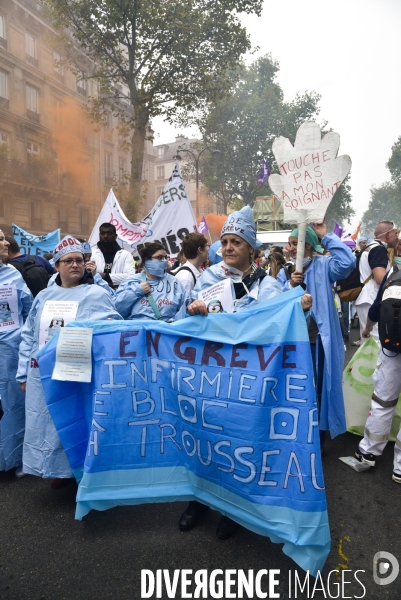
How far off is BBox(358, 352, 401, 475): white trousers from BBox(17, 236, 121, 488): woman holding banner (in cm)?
215

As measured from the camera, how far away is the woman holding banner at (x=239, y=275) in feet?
9.08

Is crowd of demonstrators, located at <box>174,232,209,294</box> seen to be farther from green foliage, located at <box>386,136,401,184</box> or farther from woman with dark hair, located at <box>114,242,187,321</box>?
green foliage, located at <box>386,136,401,184</box>

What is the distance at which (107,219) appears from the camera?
755 centimetres

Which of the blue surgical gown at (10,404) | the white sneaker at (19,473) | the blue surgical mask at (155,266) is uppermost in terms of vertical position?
the blue surgical mask at (155,266)

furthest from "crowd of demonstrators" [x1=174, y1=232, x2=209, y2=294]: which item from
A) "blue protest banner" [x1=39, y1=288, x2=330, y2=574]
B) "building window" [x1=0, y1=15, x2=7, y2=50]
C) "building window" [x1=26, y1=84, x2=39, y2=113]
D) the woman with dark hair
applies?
"building window" [x1=26, y1=84, x2=39, y2=113]

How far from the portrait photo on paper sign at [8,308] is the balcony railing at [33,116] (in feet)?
79.4

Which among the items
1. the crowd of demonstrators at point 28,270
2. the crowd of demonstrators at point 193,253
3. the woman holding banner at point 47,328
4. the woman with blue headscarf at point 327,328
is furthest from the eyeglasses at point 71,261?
the woman with blue headscarf at point 327,328

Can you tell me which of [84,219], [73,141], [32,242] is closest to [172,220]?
[32,242]

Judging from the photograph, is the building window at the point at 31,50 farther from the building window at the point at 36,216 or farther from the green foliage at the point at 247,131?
the green foliage at the point at 247,131

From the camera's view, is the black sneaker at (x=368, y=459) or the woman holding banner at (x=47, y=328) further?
the black sneaker at (x=368, y=459)

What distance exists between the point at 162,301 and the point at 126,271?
7.02 ft

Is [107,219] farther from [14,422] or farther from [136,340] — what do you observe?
[136,340]

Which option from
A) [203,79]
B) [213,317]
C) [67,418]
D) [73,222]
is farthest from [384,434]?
[73,222]

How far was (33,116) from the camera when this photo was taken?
80.0ft
